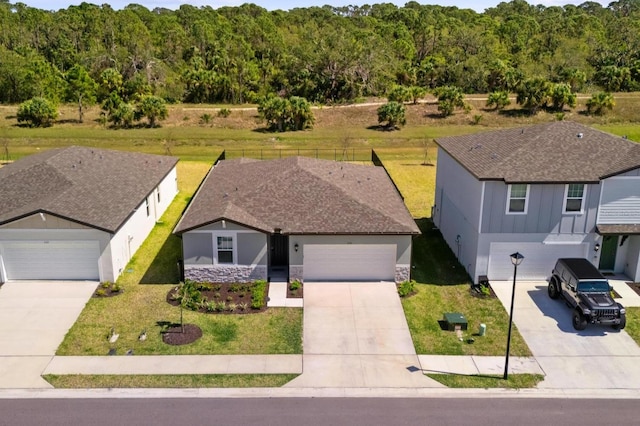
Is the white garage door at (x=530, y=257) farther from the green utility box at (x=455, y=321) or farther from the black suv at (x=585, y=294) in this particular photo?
the green utility box at (x=455, y=321)

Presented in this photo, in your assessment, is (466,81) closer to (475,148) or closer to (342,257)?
(475,148)

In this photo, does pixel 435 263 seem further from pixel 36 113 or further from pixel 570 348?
pixel 36 113

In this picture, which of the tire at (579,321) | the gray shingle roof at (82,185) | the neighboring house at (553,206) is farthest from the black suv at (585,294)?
the gray shingle roof at (82,185)

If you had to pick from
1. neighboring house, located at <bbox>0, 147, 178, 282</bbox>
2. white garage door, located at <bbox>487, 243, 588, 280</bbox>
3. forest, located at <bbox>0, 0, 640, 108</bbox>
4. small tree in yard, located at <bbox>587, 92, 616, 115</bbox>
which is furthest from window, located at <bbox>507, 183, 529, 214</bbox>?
forest, located at <bbox>0, 0, 640, 108</bbox>

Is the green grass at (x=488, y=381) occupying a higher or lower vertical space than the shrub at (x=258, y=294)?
lower
